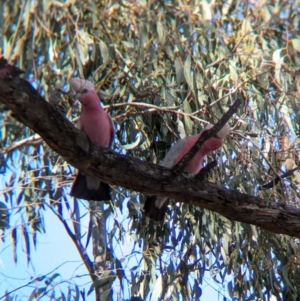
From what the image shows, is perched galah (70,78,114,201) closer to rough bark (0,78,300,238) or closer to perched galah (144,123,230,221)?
perched galah (144,123,230,221)

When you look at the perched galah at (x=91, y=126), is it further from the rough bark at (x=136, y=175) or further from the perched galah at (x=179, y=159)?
the rough bark at (x=136, y=175)

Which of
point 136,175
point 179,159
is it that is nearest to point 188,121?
point 179,159

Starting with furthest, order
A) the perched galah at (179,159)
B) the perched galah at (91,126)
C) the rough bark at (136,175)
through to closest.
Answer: the perched galah at (179,159), the perched galah at (91,126), the rough bark at (136,175)

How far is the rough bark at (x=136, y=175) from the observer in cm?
218

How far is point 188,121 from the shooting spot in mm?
3346

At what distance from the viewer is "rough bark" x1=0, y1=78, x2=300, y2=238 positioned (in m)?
2.18

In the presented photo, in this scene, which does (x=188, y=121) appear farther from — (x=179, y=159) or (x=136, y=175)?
(x=136, y=175)

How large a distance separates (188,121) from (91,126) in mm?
601

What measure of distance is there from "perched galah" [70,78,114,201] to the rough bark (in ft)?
1.23

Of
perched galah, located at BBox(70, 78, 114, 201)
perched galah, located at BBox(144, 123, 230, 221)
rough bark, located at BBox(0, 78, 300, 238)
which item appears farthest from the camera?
perched galah, located at BBox(144, 123, 230, 221)

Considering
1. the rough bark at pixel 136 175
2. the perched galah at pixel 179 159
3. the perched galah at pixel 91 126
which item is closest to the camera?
the rough bark at pixel 136 175

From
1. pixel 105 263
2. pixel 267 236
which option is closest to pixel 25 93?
pixel 267 236

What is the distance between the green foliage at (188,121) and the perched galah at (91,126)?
0.18 meters

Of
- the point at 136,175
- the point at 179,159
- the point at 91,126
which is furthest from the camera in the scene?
the point at 179,159
